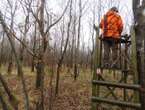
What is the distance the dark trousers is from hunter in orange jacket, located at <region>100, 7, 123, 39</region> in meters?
0.21

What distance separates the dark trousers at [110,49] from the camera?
8874 mm

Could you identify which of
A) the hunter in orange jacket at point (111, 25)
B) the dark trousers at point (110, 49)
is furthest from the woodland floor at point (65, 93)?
the hunter in orange jacket at point (111, 25)

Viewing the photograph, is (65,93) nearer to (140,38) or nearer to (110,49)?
(110,49)

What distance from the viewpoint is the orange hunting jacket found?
8641 millimetres

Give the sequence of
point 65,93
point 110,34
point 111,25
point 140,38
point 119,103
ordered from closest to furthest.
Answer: point 119,103 < point 140,38 < point 110,34 < point 111,25 < point 65,93

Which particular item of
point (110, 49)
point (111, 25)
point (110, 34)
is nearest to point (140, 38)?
point (110, 34)

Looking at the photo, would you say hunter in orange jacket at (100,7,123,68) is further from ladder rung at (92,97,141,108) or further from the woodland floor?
the woodland floor

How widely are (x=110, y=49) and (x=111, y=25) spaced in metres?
0.81

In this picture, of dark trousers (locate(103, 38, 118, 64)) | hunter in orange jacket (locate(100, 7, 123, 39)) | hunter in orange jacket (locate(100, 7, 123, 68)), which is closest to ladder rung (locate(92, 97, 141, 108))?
hunter in orange jacket (locate(100, 7, 123, 68))

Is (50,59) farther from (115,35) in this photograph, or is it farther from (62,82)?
(62,82)

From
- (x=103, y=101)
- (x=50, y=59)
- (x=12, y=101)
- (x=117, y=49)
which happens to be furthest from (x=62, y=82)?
(x=12, y=101)

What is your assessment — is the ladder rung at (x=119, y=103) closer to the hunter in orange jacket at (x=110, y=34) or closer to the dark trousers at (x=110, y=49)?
the hunter in orange jacket at (x=110, y=34)

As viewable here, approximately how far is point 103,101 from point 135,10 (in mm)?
2153

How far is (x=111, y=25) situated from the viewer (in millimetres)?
8820
